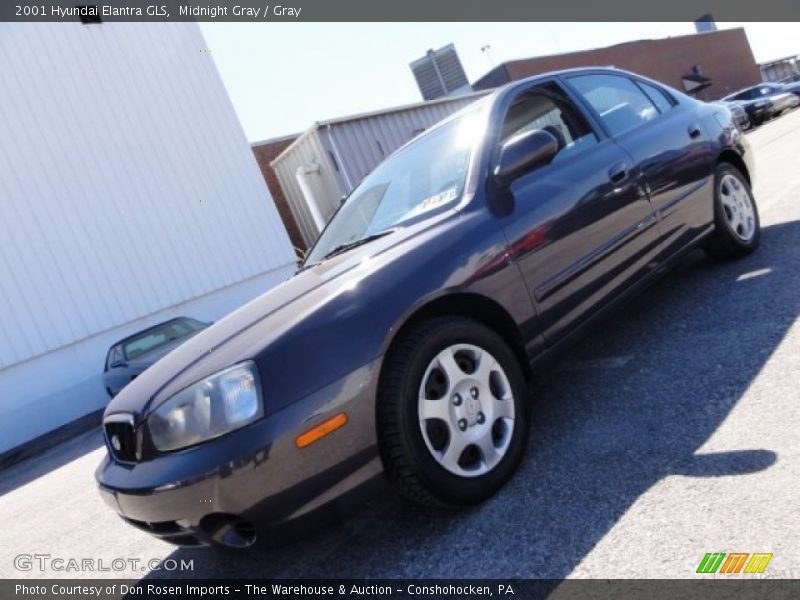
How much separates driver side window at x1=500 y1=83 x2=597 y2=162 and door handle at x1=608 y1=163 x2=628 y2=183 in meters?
0.18

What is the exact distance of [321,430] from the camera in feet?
5.83

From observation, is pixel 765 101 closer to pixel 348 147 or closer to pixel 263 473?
pixel 348 147

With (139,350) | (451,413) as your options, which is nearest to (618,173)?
(451,413)

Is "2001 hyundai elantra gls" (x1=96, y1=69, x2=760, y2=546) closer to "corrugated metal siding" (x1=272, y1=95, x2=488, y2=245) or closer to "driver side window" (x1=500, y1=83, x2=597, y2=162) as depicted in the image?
"driver side window" (x1=500, y1=83, x2=597, y2=162)

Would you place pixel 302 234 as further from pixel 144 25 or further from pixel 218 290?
pixel 144 25

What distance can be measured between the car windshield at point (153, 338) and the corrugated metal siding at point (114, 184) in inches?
99.8

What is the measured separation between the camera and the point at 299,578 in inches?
81.4

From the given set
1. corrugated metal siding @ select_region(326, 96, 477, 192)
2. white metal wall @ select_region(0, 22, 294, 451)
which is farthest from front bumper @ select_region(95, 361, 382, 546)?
corrugated metal siding @ select_region(326, 96, 477, 192)

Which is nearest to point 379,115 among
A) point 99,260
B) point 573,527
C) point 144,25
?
point 144,25

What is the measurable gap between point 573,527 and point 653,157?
219cm

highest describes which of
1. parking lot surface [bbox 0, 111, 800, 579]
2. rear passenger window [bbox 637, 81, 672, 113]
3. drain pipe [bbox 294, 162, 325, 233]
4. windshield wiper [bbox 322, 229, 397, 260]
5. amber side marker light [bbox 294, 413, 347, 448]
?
drain pipe [bbox 294, 162, 325, 233]

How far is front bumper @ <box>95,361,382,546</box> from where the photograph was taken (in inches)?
67.2

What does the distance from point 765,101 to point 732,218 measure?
17952 mm

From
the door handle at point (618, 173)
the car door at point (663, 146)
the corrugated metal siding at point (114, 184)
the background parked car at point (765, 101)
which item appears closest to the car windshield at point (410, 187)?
the door handle at point (618, 173)
